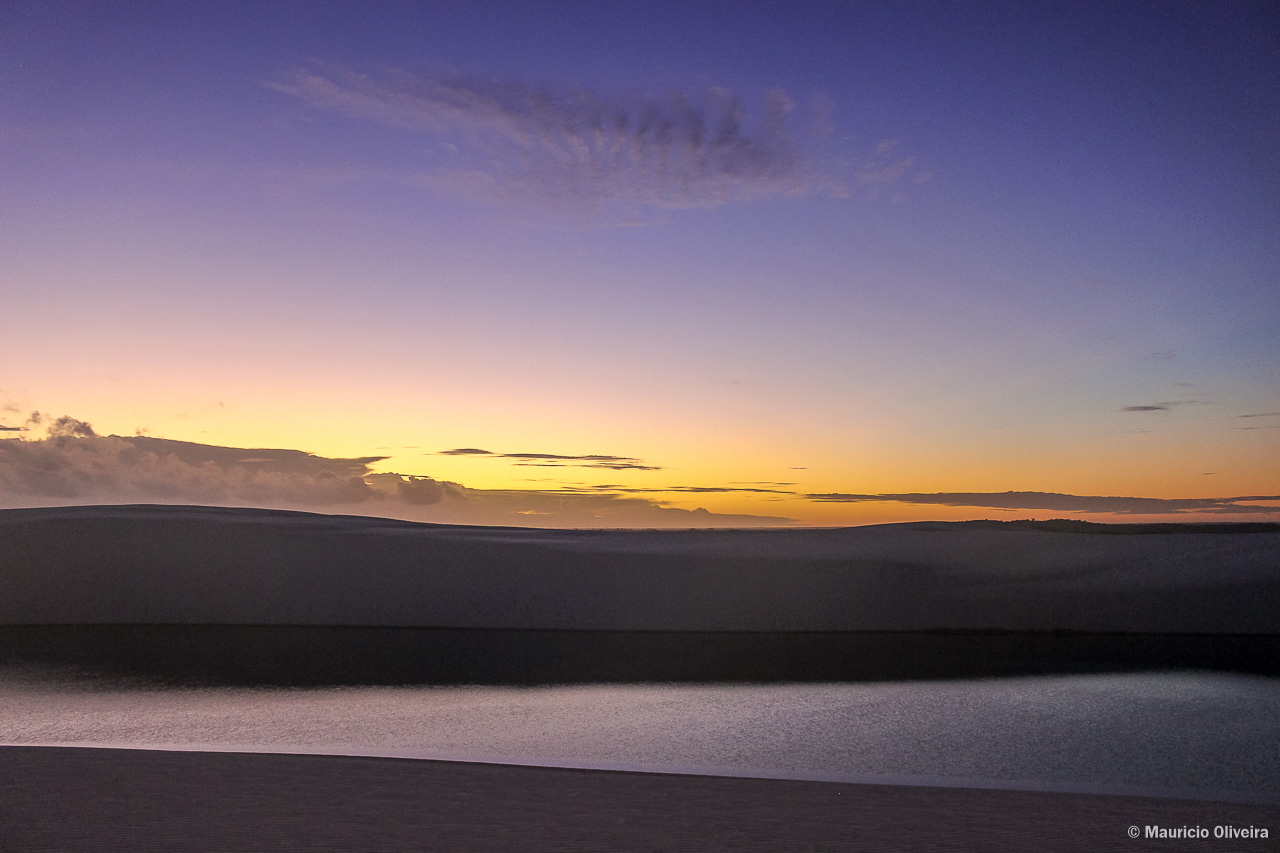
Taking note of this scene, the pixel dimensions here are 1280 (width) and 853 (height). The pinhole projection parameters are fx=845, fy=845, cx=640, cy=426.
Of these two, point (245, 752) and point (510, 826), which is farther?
point (245, 752)

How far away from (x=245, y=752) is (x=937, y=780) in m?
2.62

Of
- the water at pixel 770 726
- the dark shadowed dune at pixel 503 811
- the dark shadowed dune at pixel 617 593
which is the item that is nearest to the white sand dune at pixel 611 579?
the dark shadowed dune at pixel 617 593

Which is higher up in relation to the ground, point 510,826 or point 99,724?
point 510,826

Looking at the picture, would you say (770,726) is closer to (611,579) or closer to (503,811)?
(503,811)

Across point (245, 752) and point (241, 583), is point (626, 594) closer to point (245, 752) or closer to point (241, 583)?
point (241, 583)

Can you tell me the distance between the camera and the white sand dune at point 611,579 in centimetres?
934

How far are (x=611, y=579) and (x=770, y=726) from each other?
6.19 meters

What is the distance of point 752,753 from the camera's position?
11.9ft

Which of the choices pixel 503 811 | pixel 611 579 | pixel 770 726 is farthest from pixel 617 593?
pixel 503 811

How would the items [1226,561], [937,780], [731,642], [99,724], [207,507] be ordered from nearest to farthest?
[937,780] < [99,724] < [731,642] < [1226,561] < [207,507]

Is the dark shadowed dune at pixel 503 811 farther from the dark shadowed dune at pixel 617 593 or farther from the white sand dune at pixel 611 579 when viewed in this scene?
the white sand dune at pixel 611 579

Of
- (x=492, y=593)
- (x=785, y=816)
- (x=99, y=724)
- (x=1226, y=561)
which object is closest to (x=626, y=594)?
(x=492, y=593)

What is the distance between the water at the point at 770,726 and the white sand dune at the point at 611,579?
3693 mm

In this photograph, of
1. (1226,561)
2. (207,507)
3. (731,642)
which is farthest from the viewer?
(207,507)
